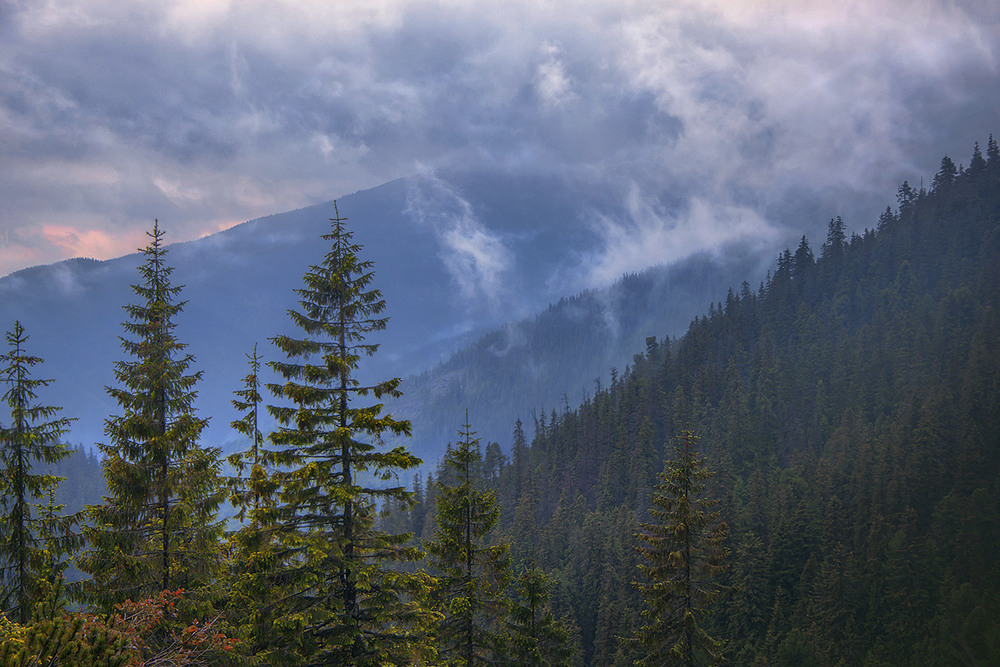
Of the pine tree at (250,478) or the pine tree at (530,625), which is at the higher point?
the pine tree at (250,478)

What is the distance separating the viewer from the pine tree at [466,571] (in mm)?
19328

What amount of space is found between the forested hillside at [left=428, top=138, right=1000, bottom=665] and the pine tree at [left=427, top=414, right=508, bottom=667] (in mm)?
6781

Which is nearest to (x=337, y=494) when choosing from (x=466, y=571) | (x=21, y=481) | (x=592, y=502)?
(x=466, y=571)

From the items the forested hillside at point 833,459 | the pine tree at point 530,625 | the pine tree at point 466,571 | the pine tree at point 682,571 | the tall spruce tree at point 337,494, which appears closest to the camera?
the tall spruce tree at point 337,494

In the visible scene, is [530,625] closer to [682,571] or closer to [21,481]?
[682,571]

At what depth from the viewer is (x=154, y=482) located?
1545 centimetres

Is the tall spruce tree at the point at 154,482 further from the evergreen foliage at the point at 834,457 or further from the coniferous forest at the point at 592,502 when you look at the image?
the evergreen foliage at the point at 834,457

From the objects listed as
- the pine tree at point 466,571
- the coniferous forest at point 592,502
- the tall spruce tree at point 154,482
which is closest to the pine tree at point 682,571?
the coniferous forest at point 592,502

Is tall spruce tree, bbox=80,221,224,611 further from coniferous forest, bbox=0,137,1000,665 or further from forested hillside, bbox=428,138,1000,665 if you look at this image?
forested hillside, bbox=428,138,1000,665

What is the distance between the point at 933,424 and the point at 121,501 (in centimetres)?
8508

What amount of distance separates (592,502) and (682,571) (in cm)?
9330

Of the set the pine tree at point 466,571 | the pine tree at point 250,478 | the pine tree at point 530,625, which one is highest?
the pine tree at point 250,478

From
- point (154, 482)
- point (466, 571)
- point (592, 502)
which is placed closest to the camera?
point (154, 482)

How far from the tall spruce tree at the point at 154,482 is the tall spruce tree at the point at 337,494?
267cm
